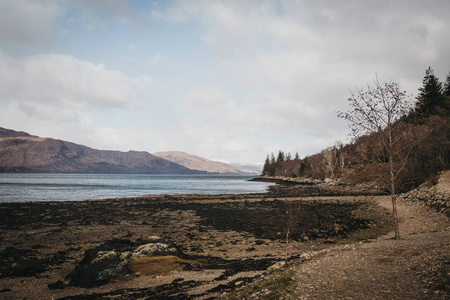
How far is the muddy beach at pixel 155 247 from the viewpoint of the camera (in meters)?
9.16

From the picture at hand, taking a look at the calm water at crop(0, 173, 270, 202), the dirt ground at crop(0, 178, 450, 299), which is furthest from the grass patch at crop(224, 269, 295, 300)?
the calm water at crop(0, 173, 270, 202)

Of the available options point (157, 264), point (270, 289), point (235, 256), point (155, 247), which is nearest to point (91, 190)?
point (155, 247)

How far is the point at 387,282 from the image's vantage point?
624cm

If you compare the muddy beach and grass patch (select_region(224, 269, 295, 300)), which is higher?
grass patch (select_region(224, 269, 295, 300))

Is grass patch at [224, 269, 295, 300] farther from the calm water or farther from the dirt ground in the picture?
the calm water

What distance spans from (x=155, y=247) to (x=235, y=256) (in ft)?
14.7

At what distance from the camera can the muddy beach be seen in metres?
9.16

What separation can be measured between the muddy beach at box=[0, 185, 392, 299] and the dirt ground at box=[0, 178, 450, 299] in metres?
0.05

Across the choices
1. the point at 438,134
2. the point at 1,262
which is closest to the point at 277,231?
the point at 1,262

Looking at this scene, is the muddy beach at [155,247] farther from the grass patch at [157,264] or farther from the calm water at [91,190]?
the calm water at [91,190]

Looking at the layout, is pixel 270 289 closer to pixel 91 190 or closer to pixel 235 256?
pixel 235 256

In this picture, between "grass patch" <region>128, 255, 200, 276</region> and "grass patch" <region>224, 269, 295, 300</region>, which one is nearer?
"grass patch" <region>224, 269, 295, 300</region>

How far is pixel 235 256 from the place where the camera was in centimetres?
1331

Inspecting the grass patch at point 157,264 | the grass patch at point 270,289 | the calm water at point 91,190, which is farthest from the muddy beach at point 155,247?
the calm water at point 91,190
